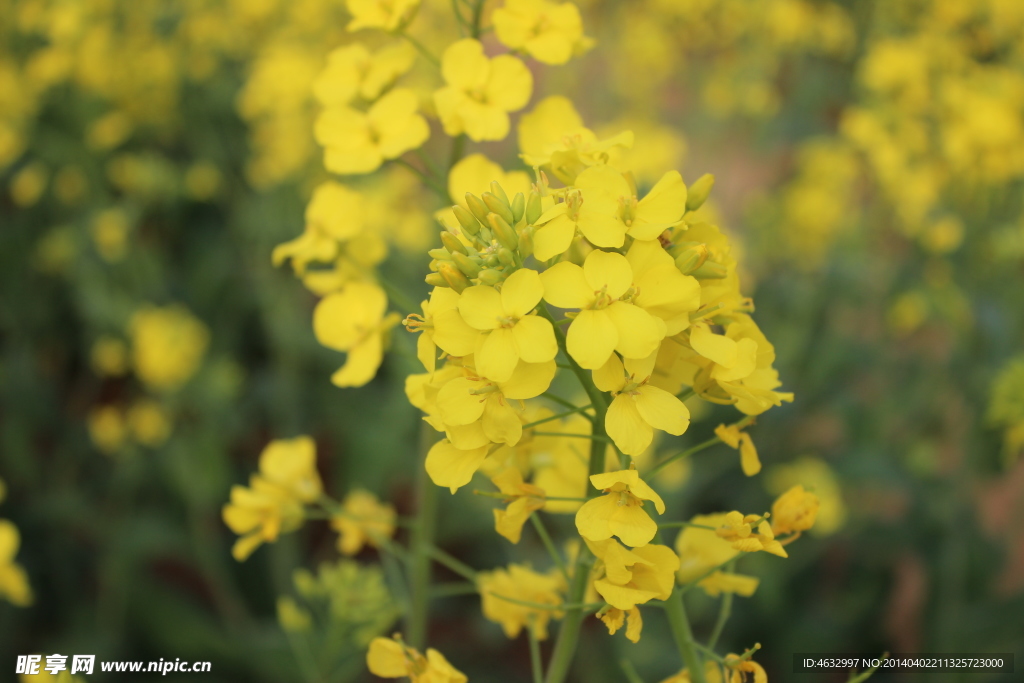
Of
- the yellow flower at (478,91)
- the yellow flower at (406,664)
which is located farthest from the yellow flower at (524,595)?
the yellow flower at (478,91)

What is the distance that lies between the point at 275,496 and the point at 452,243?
0.77 m

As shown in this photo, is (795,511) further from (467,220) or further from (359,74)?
(359,74)

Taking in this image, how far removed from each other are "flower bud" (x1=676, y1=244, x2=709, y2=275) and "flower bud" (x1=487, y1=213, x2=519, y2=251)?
197 mm

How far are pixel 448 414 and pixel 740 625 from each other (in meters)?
2.32

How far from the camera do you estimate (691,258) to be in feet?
2.93

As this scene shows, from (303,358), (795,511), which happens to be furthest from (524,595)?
(303,358)

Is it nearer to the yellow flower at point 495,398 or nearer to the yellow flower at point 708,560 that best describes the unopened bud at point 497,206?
the yellow flower at point 495,398

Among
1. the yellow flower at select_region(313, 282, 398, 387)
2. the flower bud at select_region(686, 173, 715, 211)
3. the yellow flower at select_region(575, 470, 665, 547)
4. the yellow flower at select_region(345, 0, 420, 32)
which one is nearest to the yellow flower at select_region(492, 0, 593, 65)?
the yellow flower at select_region(345, 0, 420, 32)

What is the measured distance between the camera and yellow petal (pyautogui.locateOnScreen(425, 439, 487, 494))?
35.2 inches

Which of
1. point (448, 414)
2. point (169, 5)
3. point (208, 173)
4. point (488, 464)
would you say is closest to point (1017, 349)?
point (488, 464)

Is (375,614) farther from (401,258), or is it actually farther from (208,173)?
(208,173)

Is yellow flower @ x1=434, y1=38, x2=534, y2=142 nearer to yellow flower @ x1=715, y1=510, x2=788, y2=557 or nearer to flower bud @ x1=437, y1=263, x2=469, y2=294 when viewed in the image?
flower bud @ x1=437, y1=263, x2=469, y2=294

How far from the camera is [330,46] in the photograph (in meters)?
3.76

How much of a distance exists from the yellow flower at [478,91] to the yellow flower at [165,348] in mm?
1779
